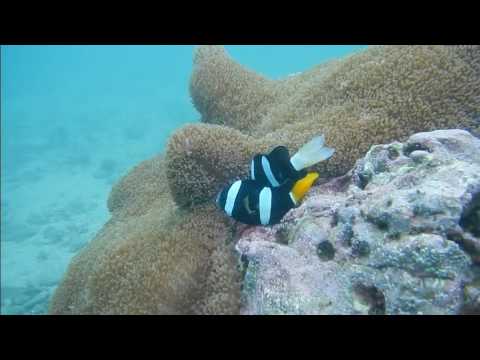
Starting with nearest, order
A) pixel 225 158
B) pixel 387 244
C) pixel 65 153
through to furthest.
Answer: pixel 387 244, pixel 225 158, pixel 65 153

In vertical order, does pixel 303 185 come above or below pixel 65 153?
below

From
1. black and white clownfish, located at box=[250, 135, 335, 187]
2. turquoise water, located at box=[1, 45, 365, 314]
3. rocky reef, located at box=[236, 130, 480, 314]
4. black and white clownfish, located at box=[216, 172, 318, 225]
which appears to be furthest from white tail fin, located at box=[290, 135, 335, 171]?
turquoise water, located at box=[1, 45, 365, 314]

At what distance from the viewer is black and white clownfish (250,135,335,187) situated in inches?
126

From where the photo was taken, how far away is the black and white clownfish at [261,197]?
3.17m

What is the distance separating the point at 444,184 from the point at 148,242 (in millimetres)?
2693

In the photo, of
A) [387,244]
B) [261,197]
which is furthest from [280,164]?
[387,244]

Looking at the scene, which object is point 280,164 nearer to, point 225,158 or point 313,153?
point 313,153

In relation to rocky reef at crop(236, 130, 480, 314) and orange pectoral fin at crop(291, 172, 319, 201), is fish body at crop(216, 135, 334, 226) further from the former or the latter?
rocky reef at crop(236, 130, 480, 314)

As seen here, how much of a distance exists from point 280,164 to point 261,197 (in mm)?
335

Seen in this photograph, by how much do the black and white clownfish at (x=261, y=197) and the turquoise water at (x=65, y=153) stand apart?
18.4ft

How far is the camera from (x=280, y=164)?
328cm

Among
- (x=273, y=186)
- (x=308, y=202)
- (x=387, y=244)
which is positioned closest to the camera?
(x=387, y=244)
